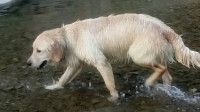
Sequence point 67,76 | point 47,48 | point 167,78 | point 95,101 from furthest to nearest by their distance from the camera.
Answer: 1. point 67,76
2. point 167,78
3. point 95,101
4. point 47,48

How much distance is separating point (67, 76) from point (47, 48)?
2.61 feet

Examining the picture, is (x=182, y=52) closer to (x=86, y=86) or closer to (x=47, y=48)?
(x=86, y=86)

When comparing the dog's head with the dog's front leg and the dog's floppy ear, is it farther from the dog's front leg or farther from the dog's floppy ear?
the dog's front leg

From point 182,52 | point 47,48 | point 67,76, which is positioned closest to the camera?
point 182,52

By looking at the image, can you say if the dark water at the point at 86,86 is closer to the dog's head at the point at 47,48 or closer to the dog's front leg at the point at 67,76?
the dog's front leg at the point at 67,76

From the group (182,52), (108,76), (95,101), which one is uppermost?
(182,52)

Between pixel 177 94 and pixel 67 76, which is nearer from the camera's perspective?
pixel 177 94

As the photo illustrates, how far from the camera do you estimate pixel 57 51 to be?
6.80 metres

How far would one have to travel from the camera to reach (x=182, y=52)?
645 cm

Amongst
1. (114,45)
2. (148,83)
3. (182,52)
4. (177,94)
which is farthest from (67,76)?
(182,52)

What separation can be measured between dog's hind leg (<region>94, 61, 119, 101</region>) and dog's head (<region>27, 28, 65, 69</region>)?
61cm

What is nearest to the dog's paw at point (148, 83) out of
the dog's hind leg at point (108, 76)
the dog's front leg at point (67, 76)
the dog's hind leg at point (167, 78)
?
the dog's hind leg at point (167, 78)

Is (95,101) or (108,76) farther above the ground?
(108,76)

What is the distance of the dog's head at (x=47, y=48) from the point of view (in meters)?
6.73
